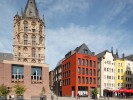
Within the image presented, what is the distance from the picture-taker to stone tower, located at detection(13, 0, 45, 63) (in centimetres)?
9846

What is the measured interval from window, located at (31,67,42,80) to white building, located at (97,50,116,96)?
109 ft

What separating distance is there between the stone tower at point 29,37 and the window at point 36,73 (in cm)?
3216

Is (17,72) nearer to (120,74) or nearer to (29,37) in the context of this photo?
(29,37)

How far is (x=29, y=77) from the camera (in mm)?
63125

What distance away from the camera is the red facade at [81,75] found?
84062 mm

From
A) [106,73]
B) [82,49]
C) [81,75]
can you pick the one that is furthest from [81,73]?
[106,73]

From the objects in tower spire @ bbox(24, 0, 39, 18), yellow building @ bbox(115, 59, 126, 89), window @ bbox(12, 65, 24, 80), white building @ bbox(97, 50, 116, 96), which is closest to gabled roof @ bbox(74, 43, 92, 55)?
white building @ bbox(97, 50, 116, 96)

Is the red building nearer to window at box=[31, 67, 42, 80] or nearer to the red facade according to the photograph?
the red facade

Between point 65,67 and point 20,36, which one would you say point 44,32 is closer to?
point 20,36

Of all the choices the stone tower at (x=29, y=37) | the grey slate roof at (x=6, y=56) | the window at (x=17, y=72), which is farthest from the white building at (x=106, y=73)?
the window at (x=17, y=72)

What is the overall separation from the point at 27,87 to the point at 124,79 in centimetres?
4962

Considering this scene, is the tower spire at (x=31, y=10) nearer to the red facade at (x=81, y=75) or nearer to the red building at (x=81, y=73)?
the red building at (x=81, y=73)

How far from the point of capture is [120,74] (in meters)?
99.1

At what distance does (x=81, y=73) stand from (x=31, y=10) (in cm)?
3998
